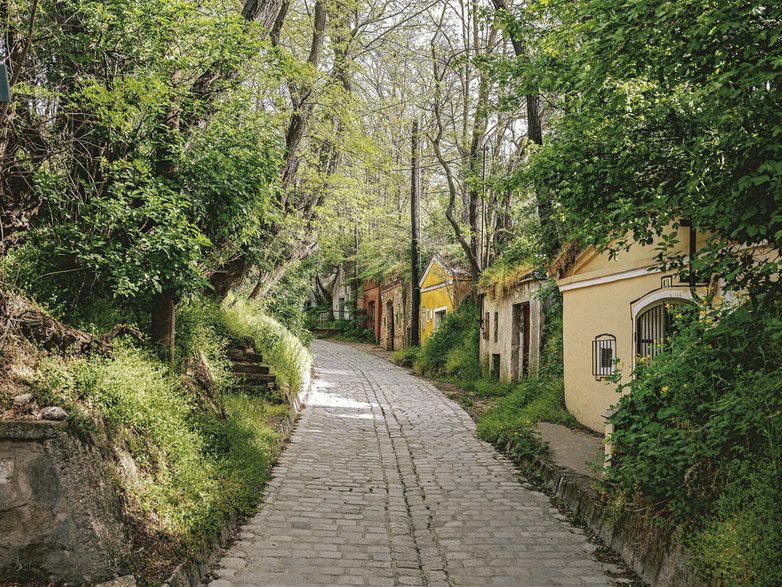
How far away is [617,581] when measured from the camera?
494cm

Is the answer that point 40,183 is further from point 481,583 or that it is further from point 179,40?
point 481,583

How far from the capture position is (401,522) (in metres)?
6.29

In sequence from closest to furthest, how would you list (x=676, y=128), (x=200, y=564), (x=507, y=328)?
(x=200, y=564), (x=676, y=128), (x=507, y=328)

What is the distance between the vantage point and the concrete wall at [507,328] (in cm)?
1404

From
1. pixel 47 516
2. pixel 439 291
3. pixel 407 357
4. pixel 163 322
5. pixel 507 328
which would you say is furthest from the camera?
pixel 439 291

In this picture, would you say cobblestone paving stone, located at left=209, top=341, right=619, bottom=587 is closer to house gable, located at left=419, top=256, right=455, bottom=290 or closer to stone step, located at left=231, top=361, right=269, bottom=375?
stone step, located at left=231, top=361, right=269, bottom=375

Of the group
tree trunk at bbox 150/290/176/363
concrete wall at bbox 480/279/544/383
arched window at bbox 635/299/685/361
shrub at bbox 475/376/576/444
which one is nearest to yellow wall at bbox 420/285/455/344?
concrete wall at bbox 480/279/544/383

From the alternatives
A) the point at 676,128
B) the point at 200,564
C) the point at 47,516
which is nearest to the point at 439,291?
the point at 676,128

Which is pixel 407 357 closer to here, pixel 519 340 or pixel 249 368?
pixel 519 340

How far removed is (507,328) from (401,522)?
10359 millimetres

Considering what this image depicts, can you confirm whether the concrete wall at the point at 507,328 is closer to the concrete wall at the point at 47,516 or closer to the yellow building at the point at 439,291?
the yellow building at the point at 439,291

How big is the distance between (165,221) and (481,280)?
12.3m

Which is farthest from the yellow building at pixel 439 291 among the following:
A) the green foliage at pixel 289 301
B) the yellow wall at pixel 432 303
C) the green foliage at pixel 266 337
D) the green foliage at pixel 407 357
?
the green foliage at pixel 266 337

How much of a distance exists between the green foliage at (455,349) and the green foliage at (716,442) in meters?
12.5
